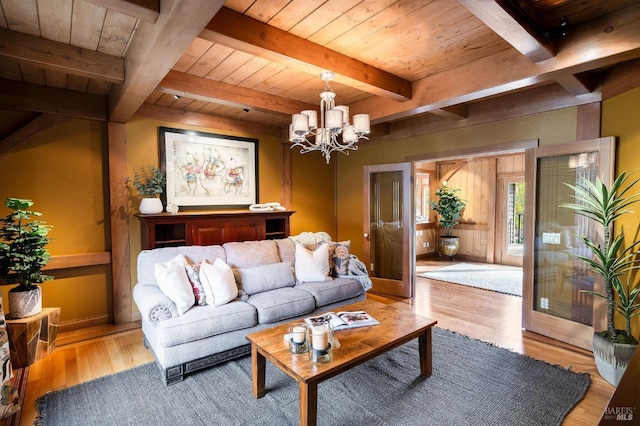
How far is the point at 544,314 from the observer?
3383mm

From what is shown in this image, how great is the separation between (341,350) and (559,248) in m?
2.74

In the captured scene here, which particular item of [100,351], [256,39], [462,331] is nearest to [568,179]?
[462,331]

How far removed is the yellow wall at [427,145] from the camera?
3.44 m

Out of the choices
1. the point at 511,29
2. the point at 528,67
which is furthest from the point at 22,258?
the point at 528,67

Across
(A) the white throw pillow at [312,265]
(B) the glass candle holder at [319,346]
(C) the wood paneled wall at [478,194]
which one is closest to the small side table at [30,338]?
(A) the white throw pillow at [312,265]

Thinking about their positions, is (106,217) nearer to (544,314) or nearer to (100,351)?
(100,351)

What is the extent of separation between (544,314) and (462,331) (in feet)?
2.79

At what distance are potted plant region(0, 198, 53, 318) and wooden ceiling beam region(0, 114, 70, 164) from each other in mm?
737

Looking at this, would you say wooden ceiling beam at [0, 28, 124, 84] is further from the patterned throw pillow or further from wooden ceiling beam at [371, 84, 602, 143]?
wooden ceiling beam at [371, 84, 602, 143]

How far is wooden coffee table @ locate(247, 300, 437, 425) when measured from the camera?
5.95 feet

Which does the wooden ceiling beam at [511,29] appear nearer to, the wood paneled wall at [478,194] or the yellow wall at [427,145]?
the yellow wall at [427,145]

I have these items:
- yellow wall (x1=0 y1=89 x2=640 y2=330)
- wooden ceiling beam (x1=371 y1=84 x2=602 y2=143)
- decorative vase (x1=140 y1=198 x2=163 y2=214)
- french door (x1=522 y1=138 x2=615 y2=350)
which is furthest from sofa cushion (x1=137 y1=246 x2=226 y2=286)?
french door (x1=522 y1=138 x2=615 y2=350)

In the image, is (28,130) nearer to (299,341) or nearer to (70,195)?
(70,195)

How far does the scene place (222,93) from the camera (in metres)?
3.22
